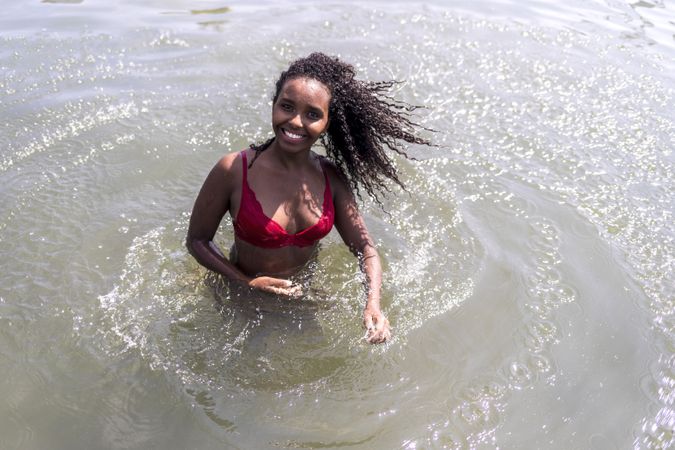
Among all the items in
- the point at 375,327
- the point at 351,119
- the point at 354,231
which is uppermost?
the point at 351,119

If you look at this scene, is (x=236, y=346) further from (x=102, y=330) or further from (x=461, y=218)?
(x=461, y=218)

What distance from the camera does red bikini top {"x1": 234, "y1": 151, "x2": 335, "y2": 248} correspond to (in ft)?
10.9

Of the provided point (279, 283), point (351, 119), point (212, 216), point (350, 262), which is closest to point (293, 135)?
point (351, 119)

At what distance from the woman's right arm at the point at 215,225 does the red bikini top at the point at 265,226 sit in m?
0.09

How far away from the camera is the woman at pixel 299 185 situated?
→ 3244 millimetres

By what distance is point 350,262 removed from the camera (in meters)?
4.31

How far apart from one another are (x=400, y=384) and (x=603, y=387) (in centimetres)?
102

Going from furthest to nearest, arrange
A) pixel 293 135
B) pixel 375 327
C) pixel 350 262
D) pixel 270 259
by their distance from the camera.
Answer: pixel 350 262 → pixel 270 259 → pixel 293 135 → pixel 375 327

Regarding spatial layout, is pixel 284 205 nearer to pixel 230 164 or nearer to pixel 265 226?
pixel 265 226

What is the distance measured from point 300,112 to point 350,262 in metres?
1.37

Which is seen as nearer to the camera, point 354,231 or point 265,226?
point 265,226

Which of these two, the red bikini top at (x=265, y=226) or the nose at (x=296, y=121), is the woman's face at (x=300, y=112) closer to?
the nose at (x=296, y=121)


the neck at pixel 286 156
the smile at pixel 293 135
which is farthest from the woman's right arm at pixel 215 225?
the smile at pixel 293 135

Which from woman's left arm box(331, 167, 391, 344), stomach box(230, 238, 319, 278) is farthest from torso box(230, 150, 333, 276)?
woman's left arm box(331, 167, 391, 344)
